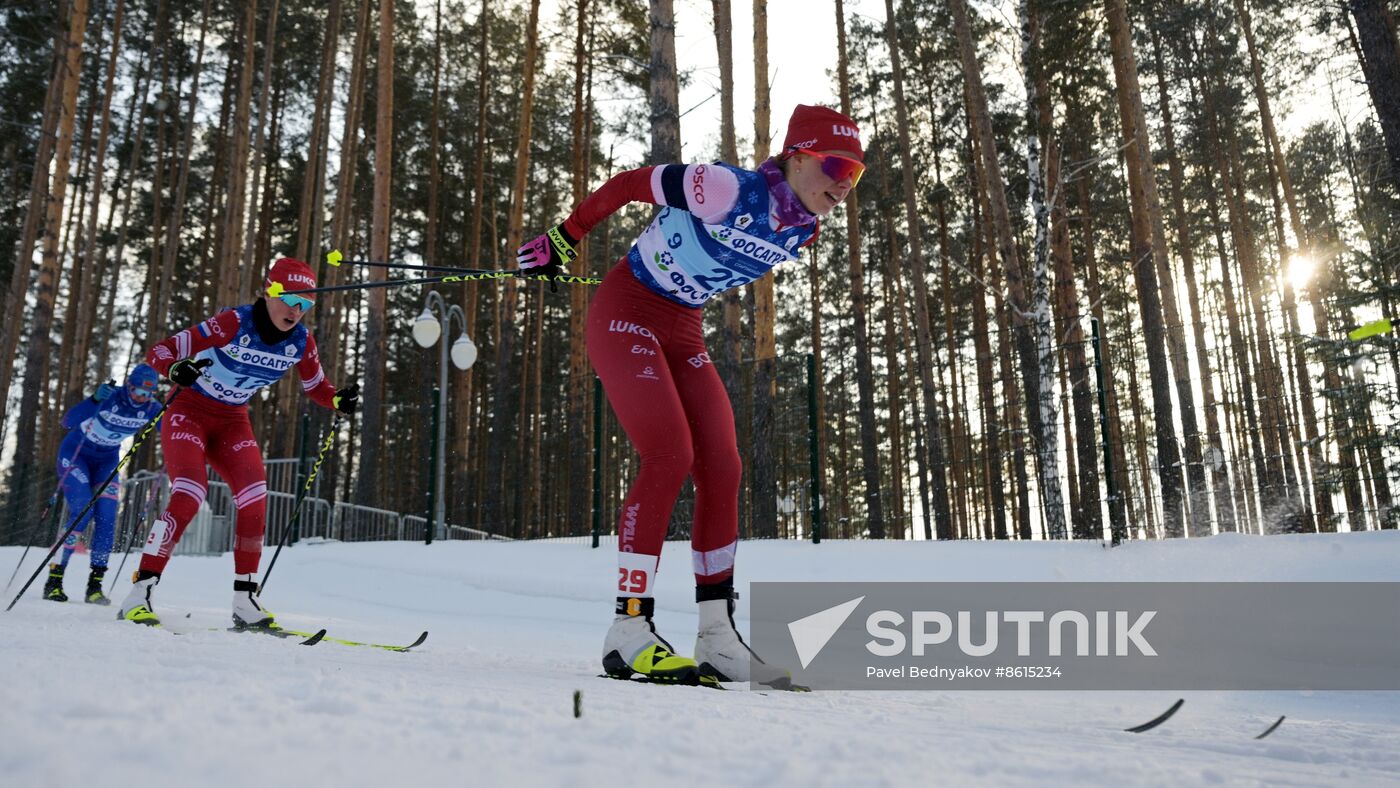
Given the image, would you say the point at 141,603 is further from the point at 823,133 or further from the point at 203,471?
the point at 823,133

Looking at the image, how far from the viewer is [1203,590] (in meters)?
5.00

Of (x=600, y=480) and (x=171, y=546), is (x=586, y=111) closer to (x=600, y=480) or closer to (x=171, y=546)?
(x=600, y=480)

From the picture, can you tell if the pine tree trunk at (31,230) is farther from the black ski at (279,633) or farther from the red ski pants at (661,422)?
the red ski pants at (661,422)

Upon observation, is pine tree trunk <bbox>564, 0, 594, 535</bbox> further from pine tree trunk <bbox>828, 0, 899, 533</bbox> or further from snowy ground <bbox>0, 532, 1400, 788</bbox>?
snowy ground <bbox>0, 532, 1400, 788</bbox>

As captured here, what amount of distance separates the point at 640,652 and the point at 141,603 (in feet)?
10.3

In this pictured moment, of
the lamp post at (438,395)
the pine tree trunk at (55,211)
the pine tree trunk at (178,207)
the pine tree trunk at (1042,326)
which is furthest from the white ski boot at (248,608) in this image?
the pine tree trunk at (178,207)

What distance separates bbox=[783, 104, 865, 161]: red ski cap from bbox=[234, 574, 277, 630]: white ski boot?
3.45 metres

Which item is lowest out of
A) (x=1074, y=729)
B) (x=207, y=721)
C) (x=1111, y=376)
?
(x=1074, y=729)

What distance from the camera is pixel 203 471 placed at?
4781 millimetres

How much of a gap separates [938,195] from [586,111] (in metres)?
8.70

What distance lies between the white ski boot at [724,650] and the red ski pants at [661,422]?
0.07 metres

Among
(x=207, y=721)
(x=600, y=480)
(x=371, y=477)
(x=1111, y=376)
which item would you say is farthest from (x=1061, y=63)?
(x=207, y=721)

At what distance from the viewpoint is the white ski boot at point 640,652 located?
2.75 m

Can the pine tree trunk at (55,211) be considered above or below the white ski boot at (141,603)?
above
